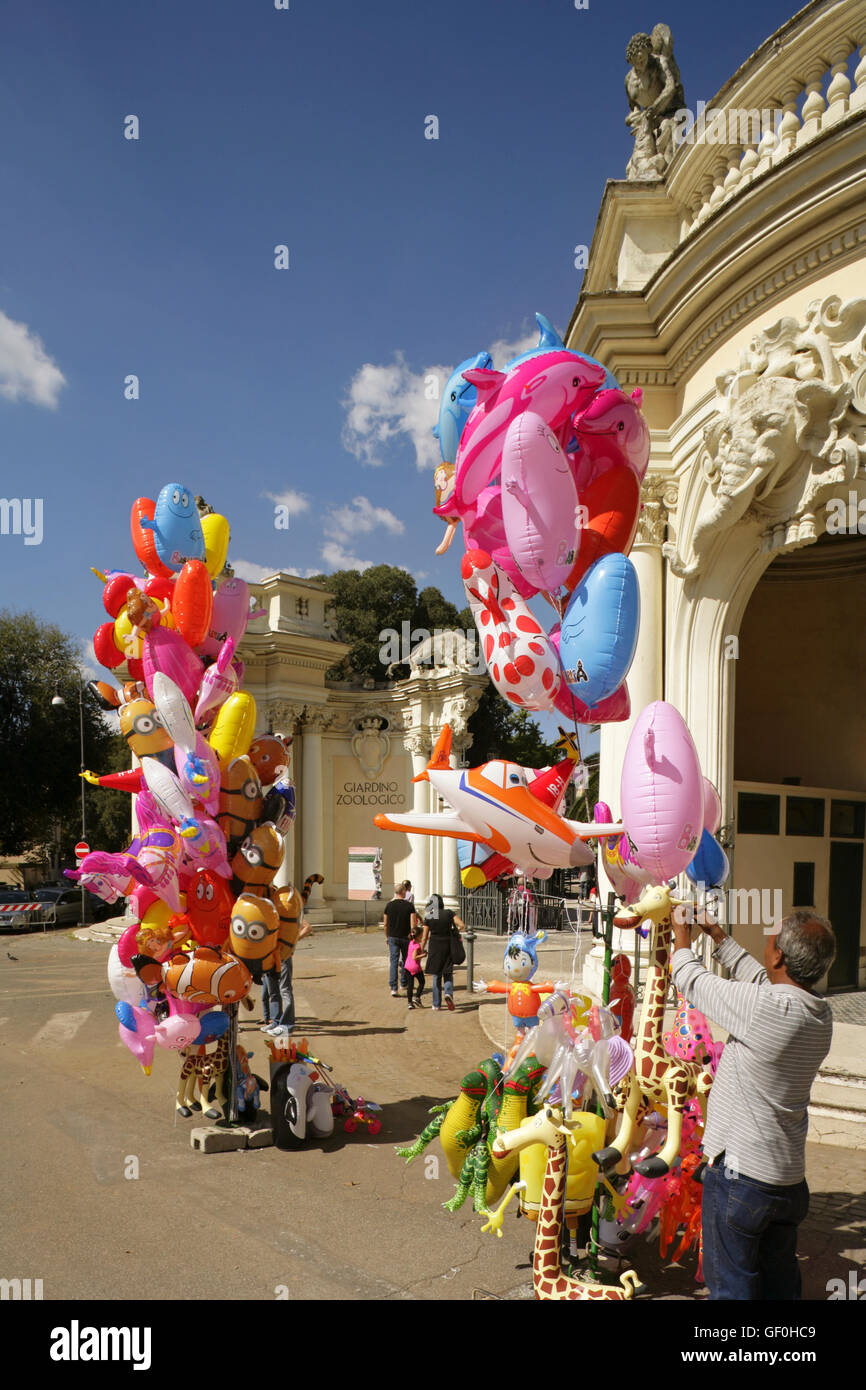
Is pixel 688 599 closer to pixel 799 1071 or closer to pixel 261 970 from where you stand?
pixel 261 970

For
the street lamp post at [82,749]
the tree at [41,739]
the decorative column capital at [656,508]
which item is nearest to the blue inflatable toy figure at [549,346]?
the decorative column capital at [656,508]

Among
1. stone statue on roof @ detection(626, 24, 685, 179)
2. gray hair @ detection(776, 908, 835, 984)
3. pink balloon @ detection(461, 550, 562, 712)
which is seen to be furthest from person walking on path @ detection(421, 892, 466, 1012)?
stone statue on roof @ detection(626, 24, 685, 179)

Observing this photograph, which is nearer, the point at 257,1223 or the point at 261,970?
the point at 257,1223

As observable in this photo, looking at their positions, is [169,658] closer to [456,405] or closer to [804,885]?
[456,405]

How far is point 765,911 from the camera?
9.98 metres

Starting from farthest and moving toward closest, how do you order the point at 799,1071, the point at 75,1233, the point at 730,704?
the point at 730,704 → the point at 75,1233 → the point at 799,1071

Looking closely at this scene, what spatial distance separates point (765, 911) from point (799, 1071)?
25.1 ft

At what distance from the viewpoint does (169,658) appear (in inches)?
245

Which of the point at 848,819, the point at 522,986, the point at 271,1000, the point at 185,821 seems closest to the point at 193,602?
the point at 185,821

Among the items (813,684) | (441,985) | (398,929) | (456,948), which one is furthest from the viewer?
(398,929)

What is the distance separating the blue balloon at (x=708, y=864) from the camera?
13.6 feet

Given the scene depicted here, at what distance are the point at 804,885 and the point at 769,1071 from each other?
28.1 ft

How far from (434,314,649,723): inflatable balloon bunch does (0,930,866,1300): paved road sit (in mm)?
2869
